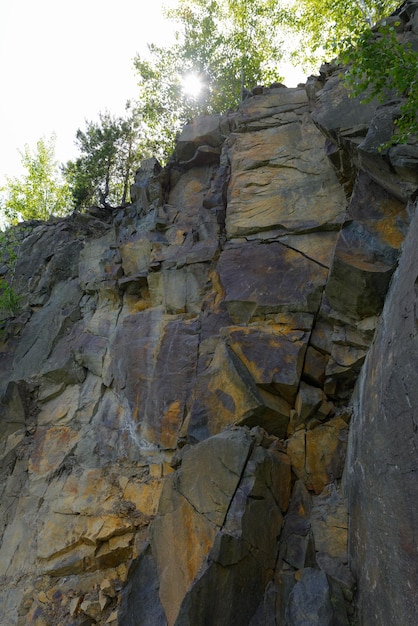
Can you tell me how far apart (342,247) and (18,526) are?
9200 millimetres

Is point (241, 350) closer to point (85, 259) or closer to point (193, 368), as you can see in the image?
point (193, 368)

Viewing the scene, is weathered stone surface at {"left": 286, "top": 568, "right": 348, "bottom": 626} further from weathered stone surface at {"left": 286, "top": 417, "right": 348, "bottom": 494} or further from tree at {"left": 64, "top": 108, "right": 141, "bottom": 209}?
tree at {"left": 64, "top": 108, "right": 141, "bottom": 209}

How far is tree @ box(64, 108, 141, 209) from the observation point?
20.3m

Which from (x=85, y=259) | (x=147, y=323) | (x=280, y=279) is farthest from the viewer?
(x=85, y=259)

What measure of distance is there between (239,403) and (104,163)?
645 inches

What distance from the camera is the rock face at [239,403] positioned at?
5.75 m

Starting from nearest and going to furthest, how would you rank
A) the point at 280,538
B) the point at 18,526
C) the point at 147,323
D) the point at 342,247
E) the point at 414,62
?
the point at 280,538 → the point at 414,62 → the point at 342,247 → the point at 18,526 → the point at 147,323

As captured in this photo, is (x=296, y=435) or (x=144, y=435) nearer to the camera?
(x=296, y=435)

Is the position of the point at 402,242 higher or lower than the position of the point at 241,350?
higher

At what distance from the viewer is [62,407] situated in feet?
36.9

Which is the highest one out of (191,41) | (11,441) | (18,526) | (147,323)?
(191,41)

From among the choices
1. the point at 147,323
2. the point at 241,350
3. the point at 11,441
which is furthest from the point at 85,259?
the point at 241,350

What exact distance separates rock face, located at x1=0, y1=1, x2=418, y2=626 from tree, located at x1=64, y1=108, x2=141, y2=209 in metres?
8.13

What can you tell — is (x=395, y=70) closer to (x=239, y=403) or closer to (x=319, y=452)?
(x=239, y=403)
